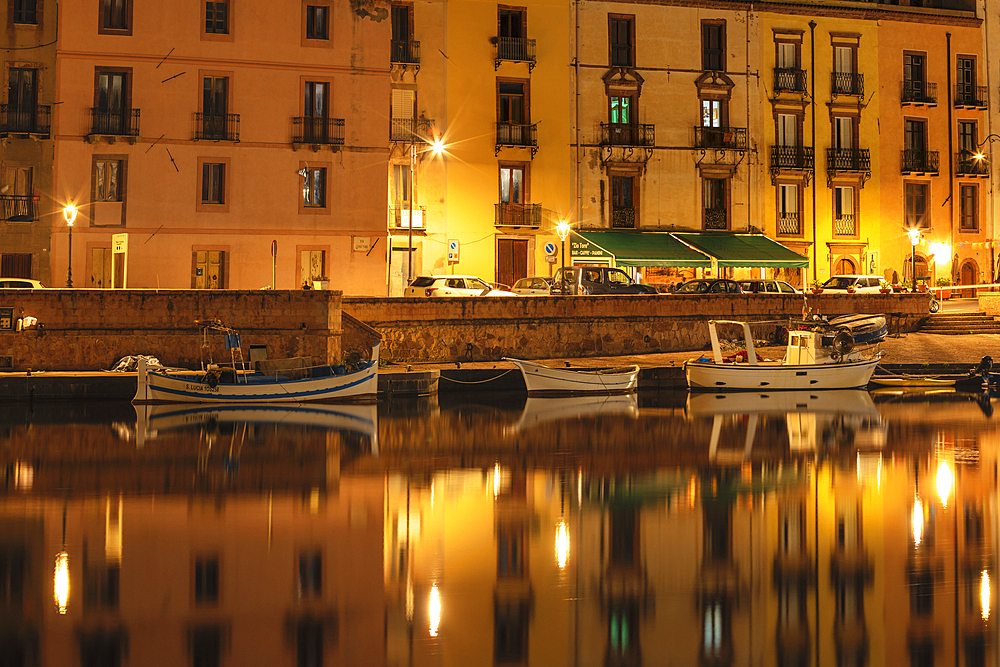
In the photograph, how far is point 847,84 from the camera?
41.9 m

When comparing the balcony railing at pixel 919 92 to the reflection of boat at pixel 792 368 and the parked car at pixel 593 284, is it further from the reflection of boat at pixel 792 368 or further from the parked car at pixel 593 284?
the reflection of boat at pixel 792 368

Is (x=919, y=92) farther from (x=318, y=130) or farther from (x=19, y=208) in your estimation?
(x=19, y=208)

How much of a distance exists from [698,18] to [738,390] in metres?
17.2

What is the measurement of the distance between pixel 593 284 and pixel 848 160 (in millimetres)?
14231

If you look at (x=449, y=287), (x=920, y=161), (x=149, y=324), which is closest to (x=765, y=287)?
(x=449, y=287)

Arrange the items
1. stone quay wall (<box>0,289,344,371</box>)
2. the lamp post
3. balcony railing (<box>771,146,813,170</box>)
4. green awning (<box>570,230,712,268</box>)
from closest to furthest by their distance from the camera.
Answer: stone quay wall (<box>0,289,344,371</box>)
the lamp post
green awning (<box>570,230,712,268</box>)
balcony railing (<box>771,146,813,170</box>)

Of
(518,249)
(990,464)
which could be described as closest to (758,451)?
(990,464)

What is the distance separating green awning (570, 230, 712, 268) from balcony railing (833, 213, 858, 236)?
7.38 meters

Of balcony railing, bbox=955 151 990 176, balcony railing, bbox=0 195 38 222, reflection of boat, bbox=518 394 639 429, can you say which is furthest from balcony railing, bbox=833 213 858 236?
balcony railing, bbox=0 195 38 222

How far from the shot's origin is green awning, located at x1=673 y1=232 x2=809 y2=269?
124 ft

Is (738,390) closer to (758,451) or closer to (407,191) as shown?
(758,451)

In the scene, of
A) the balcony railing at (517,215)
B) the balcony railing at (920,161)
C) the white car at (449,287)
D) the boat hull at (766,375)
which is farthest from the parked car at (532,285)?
the balcony railing at (920,161)

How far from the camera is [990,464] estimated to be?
1852 cm

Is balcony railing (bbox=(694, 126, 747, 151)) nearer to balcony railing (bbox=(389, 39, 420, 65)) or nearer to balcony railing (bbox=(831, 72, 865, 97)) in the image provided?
balcony railing (bbox=(831, 72, 865, 97))
